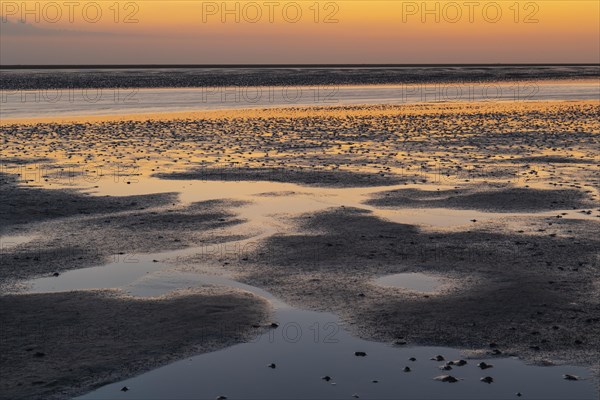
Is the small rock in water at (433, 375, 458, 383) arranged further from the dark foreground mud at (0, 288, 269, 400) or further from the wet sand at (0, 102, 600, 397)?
the dark foreground mud at (0, 288, 269, 400)

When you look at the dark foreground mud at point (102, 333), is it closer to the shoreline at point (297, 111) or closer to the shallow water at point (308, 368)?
the shallow water at point (308, 368)

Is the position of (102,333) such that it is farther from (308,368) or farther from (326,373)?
(326,373)

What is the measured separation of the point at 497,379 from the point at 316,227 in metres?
10.1

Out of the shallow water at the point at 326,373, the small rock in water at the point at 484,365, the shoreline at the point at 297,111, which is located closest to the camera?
the shallow water at the point at 326,373

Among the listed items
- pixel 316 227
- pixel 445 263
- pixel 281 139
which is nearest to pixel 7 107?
pixel 281 139

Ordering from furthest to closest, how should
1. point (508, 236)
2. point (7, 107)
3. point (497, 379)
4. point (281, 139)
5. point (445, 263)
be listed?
point (7, 107) → point (281, 139) → point (508, 236) → point (445, 263) → point (497, 379)

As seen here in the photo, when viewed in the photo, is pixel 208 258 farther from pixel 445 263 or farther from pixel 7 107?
pixel 7 107

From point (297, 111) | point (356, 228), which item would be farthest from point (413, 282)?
point (297, 111)

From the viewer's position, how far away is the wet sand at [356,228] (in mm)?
13016

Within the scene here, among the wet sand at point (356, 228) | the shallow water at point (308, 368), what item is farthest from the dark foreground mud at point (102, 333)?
the shallow water at point (308, 368)

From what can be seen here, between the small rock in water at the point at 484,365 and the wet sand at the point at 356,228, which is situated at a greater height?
the wet sand at the point at 356,228

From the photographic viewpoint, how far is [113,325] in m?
13.0

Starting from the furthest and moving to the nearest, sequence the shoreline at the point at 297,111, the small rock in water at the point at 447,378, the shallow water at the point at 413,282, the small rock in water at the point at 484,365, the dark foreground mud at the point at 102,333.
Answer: the shoreline at the point at 297,111 < the shallow water at the point at 413,282 < the small rock in water at the point at 484,365 < the dark foreground mud at the point at 102,333 < the small rock in water at the point at 447,378

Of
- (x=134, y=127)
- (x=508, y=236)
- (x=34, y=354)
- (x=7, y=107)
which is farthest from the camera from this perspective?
(x=7, y=107)
